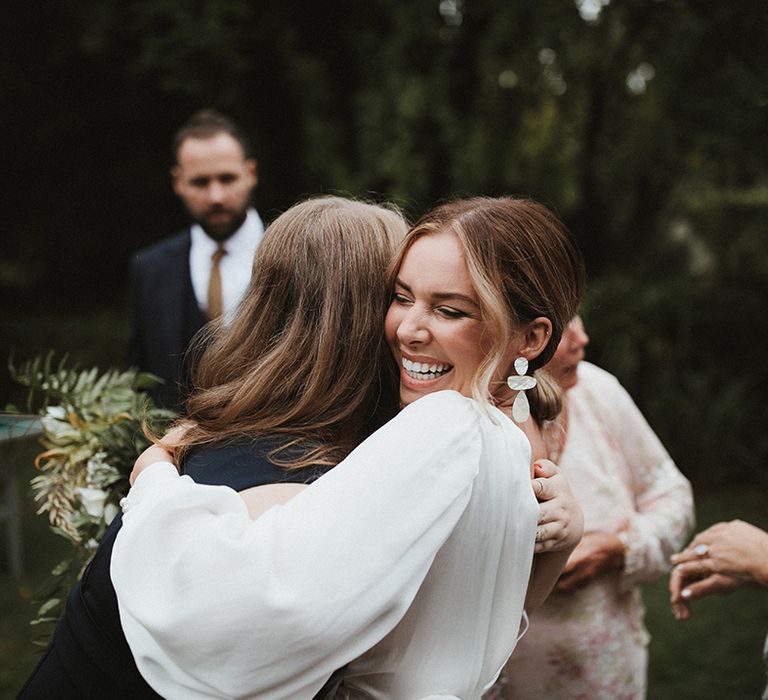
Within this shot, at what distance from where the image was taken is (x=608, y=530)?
2512 millimetres

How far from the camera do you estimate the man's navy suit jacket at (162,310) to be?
4113mm

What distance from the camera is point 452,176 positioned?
8.26 meters

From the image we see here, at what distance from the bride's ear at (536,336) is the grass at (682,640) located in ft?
10.3

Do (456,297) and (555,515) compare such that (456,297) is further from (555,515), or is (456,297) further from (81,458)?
(81,458)

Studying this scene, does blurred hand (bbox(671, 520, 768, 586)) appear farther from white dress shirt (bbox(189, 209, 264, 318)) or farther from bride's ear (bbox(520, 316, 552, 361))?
white dress shirt (bbox(189, 209, 264, 318))

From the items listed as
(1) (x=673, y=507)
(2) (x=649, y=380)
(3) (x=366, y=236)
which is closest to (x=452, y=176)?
(2) (x=649, y=380)

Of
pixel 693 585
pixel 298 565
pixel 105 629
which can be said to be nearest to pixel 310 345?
pixel 298 565

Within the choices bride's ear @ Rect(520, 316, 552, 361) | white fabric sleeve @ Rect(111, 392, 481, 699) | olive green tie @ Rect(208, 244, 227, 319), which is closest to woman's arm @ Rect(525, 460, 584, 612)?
bride's ear @ Rect(520, 316, 552, 361)

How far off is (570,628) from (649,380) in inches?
238

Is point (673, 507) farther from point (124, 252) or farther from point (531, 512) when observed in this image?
point (124, 252)

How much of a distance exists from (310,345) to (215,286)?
8.34 feet

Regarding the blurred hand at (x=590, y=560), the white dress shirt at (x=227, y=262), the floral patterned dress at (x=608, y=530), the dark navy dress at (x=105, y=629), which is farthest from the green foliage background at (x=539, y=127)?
the dark navy dress at (x=105, y=629)

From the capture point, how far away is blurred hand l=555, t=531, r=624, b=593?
2438 millimetres

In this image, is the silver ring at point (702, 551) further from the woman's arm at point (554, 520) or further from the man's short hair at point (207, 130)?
the man's short hair at point (207, 130)
